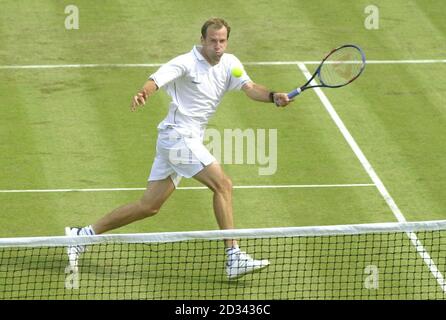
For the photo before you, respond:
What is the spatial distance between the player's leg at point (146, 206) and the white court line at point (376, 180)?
9.22 feet

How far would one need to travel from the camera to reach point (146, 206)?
53.3 feet

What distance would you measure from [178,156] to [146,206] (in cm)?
66

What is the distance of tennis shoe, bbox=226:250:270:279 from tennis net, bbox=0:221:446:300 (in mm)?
137

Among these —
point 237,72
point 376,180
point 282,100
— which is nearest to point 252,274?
point 282,100

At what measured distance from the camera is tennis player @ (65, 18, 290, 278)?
15953mm

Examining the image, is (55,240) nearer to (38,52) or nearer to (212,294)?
(212,294)

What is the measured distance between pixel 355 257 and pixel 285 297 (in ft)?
4.76

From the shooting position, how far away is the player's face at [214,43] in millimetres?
15922

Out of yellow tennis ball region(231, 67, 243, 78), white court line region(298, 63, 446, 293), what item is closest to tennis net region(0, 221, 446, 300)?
white court line region(298, 63, 446, 293)

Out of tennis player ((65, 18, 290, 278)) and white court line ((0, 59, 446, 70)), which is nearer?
tennis player ((65, 18, 290, 278))

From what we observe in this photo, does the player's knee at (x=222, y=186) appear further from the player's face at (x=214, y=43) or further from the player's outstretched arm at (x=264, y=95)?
the player's face at (x=214, y=43)

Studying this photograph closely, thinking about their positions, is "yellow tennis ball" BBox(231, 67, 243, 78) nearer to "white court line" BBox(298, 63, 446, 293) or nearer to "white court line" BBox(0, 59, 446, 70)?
"white court line" BBox(298, 63, 446, 293)

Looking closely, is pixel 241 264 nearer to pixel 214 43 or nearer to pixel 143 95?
pixel 143 95
